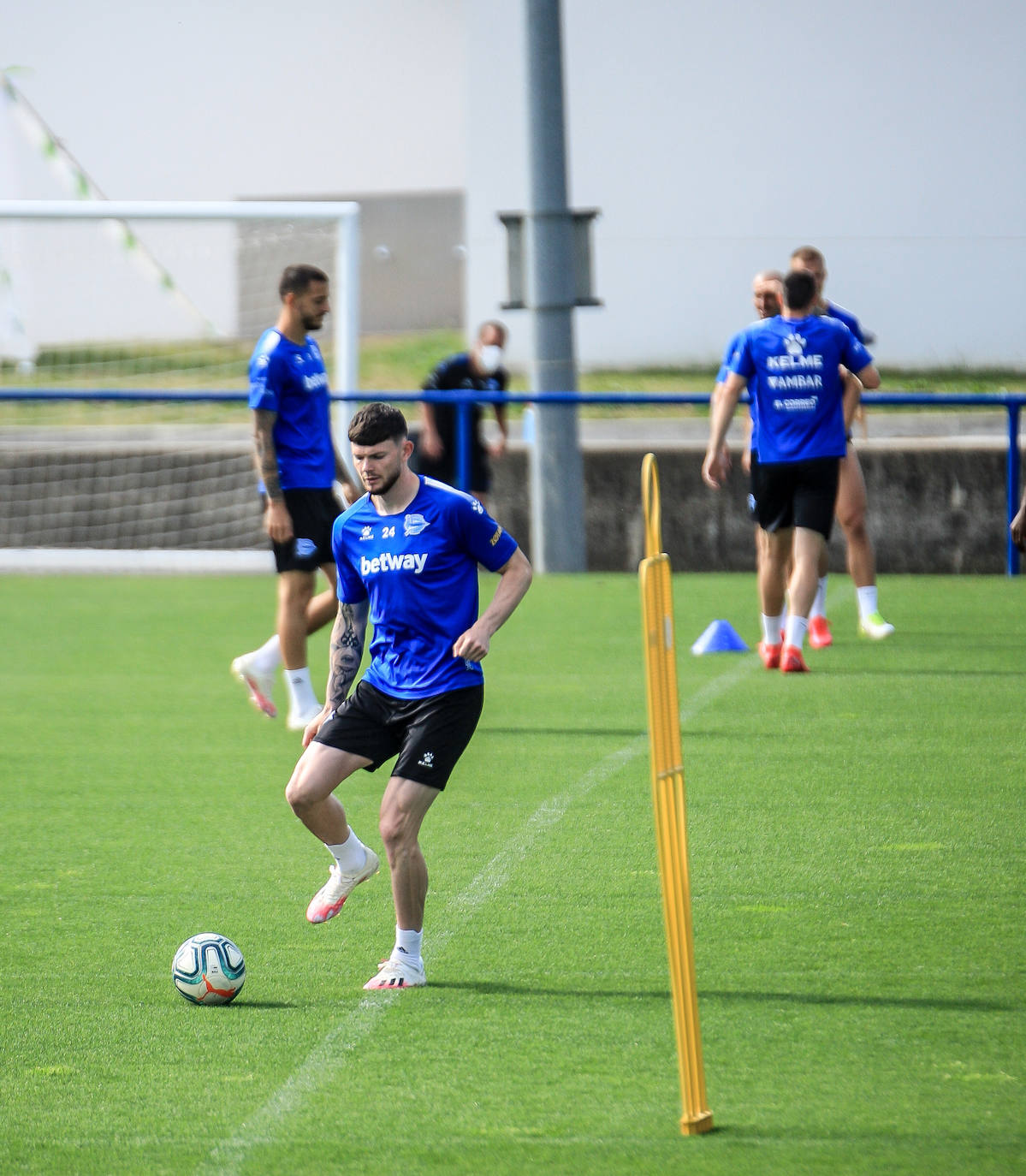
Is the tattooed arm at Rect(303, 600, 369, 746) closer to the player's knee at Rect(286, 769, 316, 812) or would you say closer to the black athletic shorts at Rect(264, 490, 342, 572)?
the player's knee at Rect(286, 769, 316, 812)

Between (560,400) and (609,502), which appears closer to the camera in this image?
(560,400)

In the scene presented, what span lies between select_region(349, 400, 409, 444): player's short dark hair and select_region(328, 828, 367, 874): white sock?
3.97 feet

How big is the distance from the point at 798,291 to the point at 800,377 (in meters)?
0.47

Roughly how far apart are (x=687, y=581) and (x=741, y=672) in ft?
15.0

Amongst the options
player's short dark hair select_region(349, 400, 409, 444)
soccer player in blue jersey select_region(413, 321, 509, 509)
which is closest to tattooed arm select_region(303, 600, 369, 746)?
player's short dark hair select_region(349, 400, 409, 444)

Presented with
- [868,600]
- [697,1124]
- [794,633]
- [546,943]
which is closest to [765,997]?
[546,943]

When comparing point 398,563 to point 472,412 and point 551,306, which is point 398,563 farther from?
point 551,306

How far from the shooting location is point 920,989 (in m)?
4.57

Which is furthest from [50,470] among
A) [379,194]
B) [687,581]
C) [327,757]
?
[379,194]

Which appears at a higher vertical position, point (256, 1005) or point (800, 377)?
point (800, 377)

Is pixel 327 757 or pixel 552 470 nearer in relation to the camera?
pixel 327 757

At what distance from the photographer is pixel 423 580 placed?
4953 mm

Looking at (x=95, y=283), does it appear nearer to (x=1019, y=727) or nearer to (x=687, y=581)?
(x=687, y=581)

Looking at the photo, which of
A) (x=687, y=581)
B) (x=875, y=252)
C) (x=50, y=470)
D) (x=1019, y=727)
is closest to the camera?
(x=1019, y=727)
